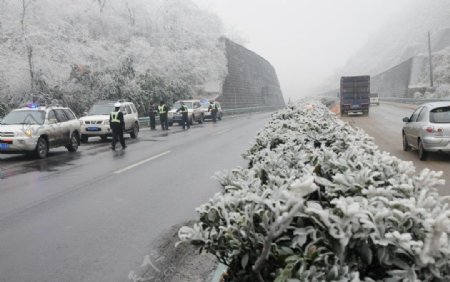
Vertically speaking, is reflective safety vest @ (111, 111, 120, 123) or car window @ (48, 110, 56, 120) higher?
car window @ (48, 110, 56, 120)

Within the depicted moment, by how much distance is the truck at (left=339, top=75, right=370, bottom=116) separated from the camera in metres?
35.8

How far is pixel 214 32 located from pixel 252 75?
14081 millimetres

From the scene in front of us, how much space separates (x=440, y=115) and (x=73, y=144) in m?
12.8

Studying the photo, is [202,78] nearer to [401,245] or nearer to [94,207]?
[94,207]

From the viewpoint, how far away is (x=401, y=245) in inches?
79.7

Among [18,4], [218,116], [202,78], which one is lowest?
[218,116]

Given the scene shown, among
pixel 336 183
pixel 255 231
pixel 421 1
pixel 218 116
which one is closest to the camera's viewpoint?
pixel 255 231

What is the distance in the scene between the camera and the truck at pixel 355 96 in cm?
3584

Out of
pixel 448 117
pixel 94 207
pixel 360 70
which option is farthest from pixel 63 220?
pixel 360 70

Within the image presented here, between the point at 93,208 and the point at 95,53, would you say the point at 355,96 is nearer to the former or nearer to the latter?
the point at 95,53

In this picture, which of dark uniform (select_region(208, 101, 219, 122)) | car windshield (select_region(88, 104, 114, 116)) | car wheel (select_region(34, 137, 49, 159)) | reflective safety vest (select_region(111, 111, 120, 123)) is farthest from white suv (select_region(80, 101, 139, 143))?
dark uniform (select_region(208, 101, 219, 122))

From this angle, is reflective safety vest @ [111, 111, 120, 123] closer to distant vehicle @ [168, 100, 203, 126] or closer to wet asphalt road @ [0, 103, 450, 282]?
wet asphalt road @ [0, 103, 450, 282]

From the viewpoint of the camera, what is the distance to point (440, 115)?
11875mm

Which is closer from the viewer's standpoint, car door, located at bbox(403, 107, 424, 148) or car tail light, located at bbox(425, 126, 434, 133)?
car tail light, located at bbox(425, 126, 434, 133)
